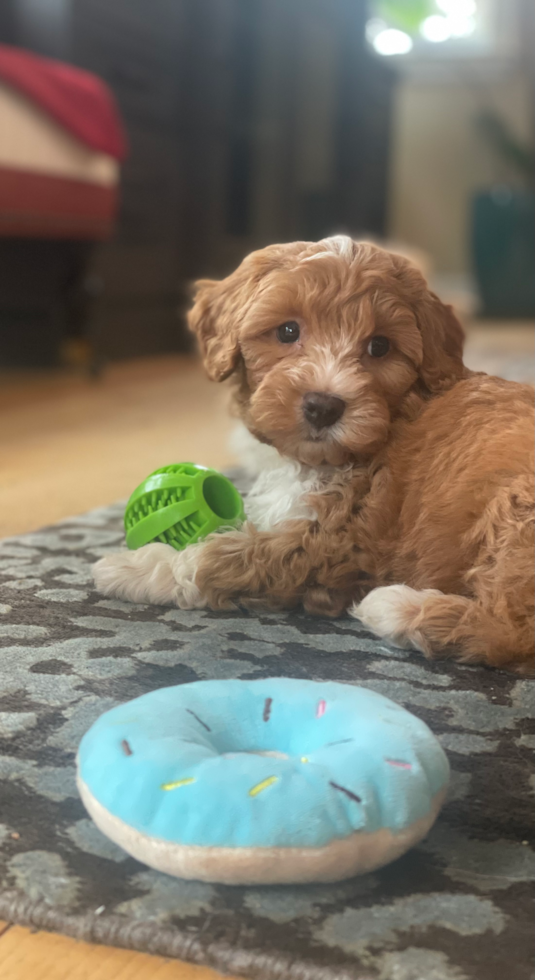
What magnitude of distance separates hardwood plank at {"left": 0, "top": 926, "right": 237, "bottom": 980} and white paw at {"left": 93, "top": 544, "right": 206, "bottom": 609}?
612 mm

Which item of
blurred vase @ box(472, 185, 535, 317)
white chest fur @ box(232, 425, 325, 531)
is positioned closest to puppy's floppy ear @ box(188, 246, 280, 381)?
white chest fur @ box(232, 425, 325, 531)

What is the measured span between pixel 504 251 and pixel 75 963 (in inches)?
320

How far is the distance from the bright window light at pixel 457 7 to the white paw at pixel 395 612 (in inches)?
151

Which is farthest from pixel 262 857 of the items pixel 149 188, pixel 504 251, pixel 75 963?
pixel 504 251

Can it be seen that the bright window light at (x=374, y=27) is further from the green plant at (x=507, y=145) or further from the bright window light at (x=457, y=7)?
the green plant at (x=507, y=145)

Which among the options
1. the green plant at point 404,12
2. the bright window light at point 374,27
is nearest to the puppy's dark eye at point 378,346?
the green plant at point 404,12

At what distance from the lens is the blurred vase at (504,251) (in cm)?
803

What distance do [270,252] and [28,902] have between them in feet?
2.89

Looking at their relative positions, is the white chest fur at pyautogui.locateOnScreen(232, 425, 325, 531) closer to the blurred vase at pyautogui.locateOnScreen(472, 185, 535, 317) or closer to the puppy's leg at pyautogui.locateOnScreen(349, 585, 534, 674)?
the puppy's leg at pyautogui.locateOnScreen(349, 585, 534, 674)

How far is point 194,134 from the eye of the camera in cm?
450

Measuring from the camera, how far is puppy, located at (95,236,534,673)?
1190 millimetres

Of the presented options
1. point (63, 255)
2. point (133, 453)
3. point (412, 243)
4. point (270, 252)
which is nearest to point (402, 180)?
point (412, 243)

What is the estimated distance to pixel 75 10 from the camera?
3.68 m

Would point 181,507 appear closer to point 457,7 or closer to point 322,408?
point 322,408
